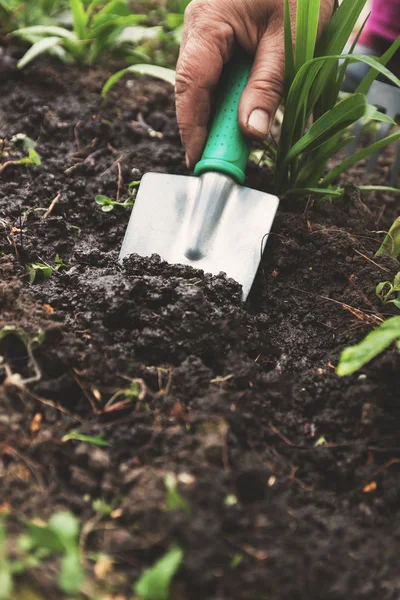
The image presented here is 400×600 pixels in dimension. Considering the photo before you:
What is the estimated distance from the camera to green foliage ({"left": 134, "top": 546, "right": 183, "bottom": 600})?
0.82 metres

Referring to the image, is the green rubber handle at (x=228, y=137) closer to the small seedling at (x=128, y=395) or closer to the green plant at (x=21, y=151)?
the green plant at (x=21, y=151)

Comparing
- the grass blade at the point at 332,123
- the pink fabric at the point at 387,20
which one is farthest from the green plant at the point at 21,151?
the pink fabric at the point at 387,20

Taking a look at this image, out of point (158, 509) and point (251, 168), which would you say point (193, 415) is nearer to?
point (158, 509)

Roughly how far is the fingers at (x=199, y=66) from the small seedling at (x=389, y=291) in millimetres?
695

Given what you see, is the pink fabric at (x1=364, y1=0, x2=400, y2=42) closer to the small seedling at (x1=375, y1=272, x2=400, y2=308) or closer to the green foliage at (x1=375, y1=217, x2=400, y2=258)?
the green foliage at (x1=375, y1=217, x2=400, y2=258)

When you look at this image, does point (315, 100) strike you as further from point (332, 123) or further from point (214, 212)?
point (214, 212)

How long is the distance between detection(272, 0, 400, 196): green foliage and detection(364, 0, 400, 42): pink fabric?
0.77 meters

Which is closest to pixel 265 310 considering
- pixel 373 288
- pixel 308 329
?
pixel 308 329

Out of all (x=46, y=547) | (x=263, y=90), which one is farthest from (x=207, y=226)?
(x=46, y=547)

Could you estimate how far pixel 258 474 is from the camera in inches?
39.9

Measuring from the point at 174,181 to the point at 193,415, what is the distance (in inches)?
32.4

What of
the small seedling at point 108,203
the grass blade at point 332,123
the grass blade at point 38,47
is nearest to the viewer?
the grass blade at point 332,123

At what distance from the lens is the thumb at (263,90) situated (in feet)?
5.12

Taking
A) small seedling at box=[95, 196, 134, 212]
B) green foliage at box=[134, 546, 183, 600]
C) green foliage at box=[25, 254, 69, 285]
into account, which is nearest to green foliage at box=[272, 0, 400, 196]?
small seedling at box=[95, 196, 134, 212]
